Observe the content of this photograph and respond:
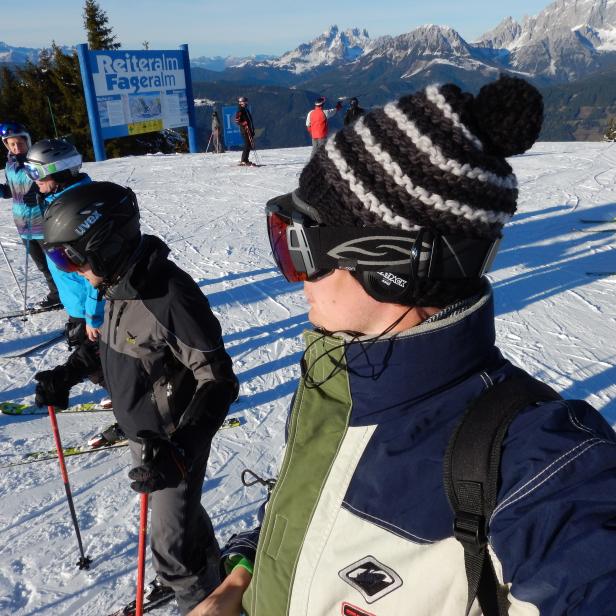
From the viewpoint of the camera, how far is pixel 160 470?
1.96 metres

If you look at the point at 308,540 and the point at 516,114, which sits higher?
the point at 516,114

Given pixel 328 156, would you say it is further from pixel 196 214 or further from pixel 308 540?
pixel 196 214

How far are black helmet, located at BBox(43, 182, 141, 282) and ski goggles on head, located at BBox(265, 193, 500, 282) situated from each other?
1.42 metres

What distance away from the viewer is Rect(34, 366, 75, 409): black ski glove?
277 cm

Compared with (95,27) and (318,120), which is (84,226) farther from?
(95,27)

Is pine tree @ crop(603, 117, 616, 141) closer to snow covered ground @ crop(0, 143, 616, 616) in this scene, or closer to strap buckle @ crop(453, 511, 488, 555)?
snow covered ground @ crop(0, 143, 616, 616)

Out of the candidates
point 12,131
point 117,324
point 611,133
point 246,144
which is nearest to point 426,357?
point 117,324

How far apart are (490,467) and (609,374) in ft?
15.1

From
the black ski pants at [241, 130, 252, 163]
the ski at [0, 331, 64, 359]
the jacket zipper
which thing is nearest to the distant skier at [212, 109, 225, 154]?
the black ski pants at [241, 130, 252, 163]

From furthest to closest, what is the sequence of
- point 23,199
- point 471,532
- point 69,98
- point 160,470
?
point 69,98 → point 23,199 → point 160,470 → point 471,532

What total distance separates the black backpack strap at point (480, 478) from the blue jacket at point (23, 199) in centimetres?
546

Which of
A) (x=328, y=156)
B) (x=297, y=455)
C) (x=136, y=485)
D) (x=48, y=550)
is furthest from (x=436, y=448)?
(x=48, y=550)

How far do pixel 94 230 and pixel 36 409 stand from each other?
282 cm

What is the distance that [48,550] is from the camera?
3076mm
